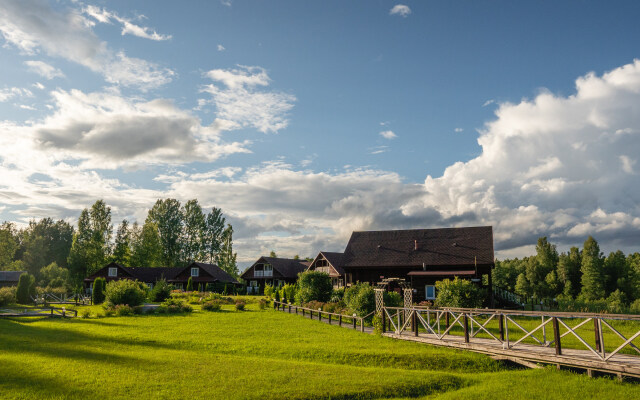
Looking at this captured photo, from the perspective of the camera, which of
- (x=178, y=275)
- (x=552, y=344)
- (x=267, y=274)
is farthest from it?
(x=178, y=275)

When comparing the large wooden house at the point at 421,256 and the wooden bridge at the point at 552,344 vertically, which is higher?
the large wooden house at the point at 421,256

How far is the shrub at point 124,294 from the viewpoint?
35094 millimetres

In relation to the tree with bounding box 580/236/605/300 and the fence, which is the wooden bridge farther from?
the tree with bounding box 580/236/605/300

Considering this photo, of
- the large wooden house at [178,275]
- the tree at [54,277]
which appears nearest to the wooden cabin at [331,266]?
the large wooden house at [178,275]

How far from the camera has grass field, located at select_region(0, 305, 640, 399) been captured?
1203 cm

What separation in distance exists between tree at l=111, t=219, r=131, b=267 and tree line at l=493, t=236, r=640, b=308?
71541 millimetres

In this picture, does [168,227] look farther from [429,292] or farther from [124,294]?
[429,292]

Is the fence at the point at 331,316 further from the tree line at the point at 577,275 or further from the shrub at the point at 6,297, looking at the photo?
the tree line at the point at 577,275

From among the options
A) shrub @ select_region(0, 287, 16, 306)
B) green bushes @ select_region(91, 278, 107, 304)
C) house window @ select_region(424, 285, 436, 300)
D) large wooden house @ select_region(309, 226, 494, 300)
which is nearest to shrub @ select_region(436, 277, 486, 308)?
large wooden house @ select_region(309, 226, 494, 300)

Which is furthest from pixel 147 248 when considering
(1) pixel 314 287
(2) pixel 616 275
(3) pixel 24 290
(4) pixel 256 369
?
(2) pixel 616 275

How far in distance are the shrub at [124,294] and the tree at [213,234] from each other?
1830 inches

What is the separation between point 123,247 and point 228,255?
20.0m

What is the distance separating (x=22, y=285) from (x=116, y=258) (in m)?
33.1

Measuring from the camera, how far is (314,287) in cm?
3700
